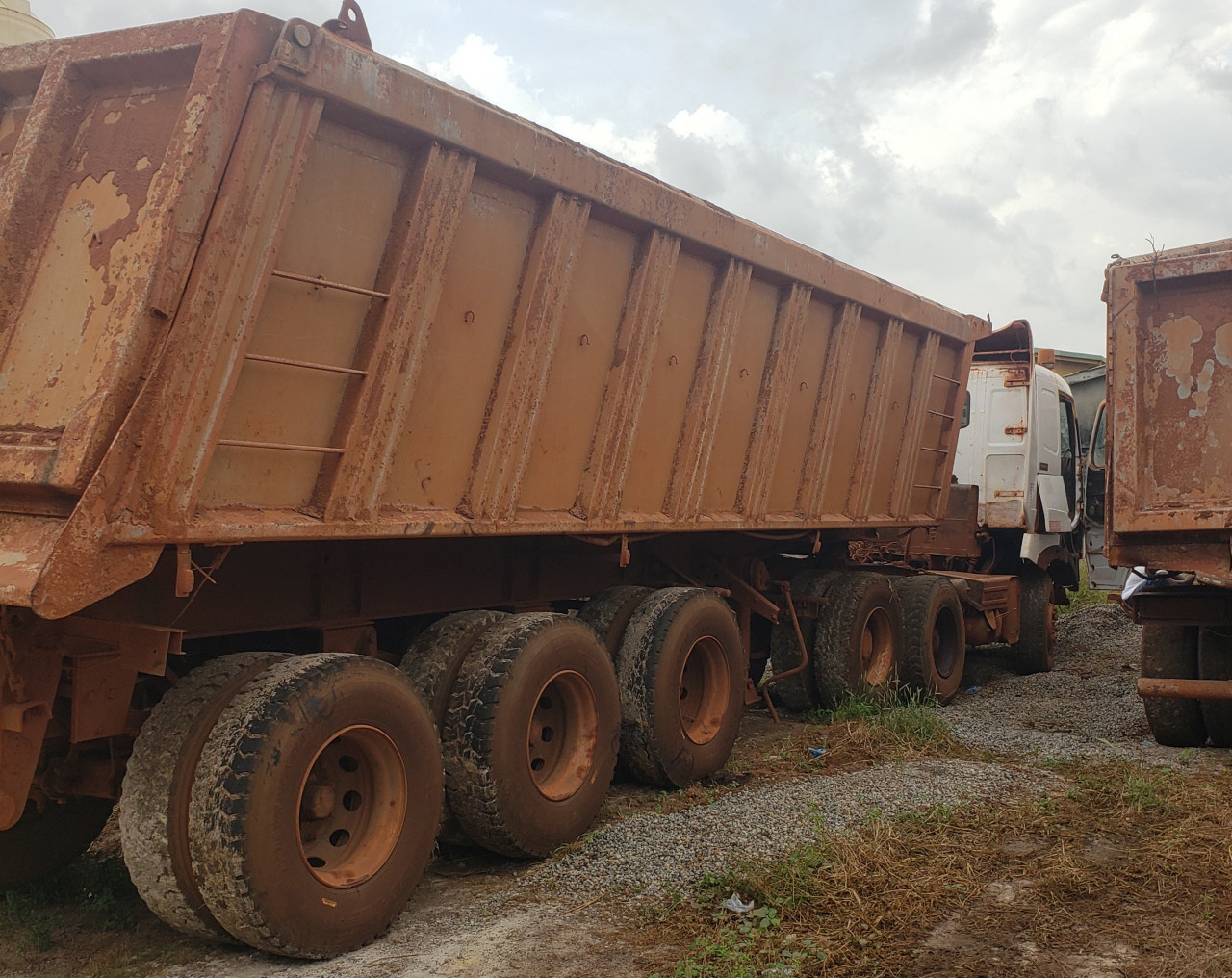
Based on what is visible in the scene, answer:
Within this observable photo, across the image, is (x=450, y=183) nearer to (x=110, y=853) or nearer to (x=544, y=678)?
(x=544, y=678)

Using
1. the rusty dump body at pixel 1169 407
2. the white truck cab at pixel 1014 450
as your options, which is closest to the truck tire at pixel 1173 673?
the rusty dump body at pixel 1169 407

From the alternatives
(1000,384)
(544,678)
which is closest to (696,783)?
(544,678)

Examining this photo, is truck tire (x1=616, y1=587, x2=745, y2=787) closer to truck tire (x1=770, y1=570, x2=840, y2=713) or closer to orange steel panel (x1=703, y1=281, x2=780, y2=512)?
orange steel panel (x1=703, y1=281, x2=780, y2=512)

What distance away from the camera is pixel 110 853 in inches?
187

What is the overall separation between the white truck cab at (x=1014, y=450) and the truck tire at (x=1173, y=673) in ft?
9.78

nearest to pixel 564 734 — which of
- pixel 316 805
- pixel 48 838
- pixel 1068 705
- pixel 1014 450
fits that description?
pixel 316 805

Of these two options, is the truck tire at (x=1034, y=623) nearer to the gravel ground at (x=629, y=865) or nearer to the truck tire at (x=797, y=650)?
the gravel ground at (x=629, y=865)

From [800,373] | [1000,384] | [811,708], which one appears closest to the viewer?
[800,373]

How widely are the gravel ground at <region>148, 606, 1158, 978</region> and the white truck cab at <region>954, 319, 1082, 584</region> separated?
8.28 feet

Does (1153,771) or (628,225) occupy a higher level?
(628,225)

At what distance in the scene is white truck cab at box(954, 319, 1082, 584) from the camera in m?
9.77

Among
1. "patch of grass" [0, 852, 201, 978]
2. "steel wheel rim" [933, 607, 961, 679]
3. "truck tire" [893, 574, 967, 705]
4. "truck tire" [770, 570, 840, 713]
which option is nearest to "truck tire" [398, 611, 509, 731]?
"patch of grass" [0, 852, 201, 978]

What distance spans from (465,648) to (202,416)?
5.53ft

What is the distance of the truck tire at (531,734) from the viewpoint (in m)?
4.47
